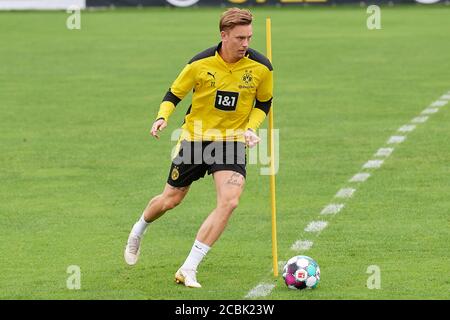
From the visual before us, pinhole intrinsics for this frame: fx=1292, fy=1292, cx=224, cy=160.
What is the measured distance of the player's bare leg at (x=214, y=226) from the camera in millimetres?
11328

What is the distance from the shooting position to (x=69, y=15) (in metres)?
40.1

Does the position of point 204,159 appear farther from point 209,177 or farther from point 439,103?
point 439,103

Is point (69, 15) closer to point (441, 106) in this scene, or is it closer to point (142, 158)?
point (441, 106)

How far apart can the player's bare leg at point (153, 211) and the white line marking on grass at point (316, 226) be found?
7.46 feet

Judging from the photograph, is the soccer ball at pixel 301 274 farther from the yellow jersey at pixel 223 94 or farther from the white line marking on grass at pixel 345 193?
the white line marking on grass at pixel 345 193

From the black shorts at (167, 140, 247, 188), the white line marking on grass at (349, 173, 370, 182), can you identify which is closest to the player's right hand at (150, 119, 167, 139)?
the black shorts at (167, 140, 247, 188)

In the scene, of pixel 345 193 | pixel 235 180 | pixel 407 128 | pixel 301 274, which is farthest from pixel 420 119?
pixel 301 274

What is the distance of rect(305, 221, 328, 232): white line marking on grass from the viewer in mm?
13852

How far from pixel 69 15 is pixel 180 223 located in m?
26.6

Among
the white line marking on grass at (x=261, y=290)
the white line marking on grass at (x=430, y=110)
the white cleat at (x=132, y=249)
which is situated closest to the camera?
the white line marking on grass at (x=261, y=290)

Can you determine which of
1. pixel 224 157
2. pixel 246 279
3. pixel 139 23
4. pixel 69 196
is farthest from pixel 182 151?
pixel 139 23

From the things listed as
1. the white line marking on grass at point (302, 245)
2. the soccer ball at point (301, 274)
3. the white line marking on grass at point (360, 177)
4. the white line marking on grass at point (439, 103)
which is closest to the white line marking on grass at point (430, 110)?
the white line marking on grass at point (439, 103)

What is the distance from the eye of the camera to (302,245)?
1311cm

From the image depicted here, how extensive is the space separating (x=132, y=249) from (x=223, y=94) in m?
1.78
